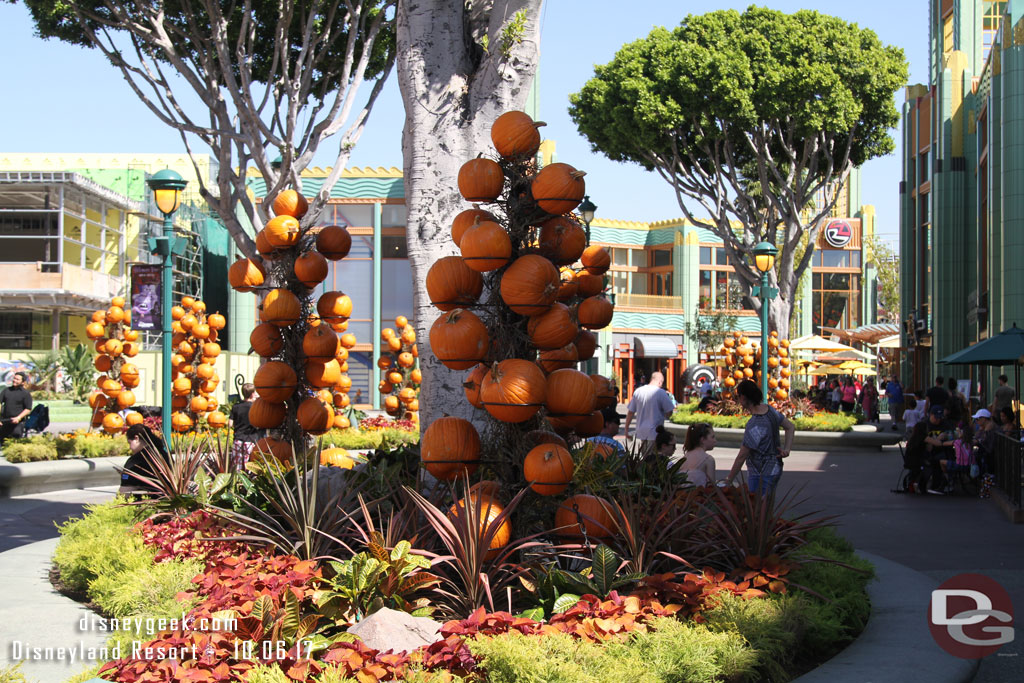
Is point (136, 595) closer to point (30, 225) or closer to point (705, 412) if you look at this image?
point (705, 412)

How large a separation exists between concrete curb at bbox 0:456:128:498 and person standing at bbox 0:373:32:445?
2086 millimetres

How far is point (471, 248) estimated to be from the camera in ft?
19.8

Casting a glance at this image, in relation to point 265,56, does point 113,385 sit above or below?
below

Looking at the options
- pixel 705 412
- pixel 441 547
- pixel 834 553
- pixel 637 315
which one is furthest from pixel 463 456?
pixel 637 315

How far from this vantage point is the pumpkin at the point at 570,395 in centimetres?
611

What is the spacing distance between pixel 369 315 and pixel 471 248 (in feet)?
123

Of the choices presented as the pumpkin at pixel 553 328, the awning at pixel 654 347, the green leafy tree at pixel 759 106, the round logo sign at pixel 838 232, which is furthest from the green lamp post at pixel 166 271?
the round logo sign at pixel 838 232

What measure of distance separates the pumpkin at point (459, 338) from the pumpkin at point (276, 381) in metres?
3.37

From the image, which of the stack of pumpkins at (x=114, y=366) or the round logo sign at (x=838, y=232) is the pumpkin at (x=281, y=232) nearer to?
the stack of pumpkins at (x=114, y=366)

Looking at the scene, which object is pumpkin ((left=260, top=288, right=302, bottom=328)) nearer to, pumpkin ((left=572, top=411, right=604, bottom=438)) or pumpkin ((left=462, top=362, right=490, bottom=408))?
pumpkin ((left=572, top=411, right=604, bottom=438))

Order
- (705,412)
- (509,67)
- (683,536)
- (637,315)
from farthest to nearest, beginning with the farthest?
(637,315) < (705,412) < (509,67) < (683,536)

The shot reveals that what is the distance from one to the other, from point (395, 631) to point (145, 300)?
1088 centimetres

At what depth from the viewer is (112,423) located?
17.0 m

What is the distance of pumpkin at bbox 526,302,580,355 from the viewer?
238 inches
